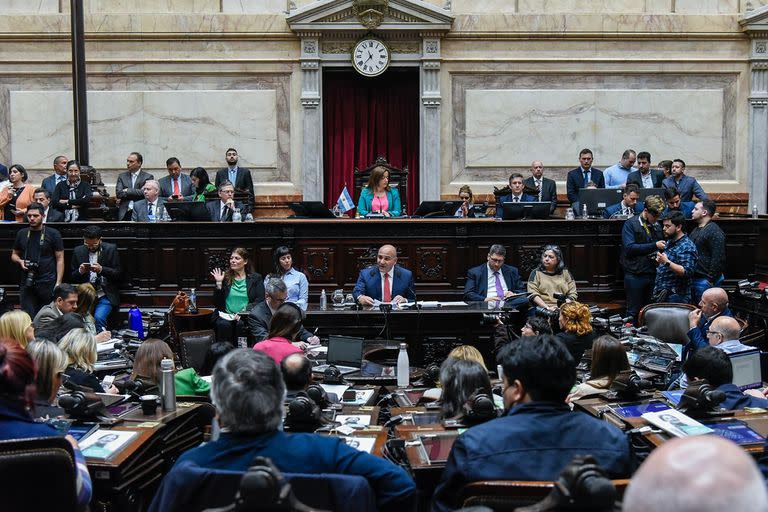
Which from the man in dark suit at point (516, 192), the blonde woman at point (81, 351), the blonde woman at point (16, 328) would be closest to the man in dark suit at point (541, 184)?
the man in dark suit at point (516, 192)

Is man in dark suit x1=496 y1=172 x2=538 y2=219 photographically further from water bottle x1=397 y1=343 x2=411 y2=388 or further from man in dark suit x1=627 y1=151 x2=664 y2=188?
water bottle x1=397 y1=343 x2=411 y2=388

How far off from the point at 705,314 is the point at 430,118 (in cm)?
790

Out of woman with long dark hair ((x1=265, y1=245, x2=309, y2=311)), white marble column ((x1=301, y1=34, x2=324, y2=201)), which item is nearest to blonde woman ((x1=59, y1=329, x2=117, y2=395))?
woman with long dark hair ((x1=265, y1=245, x2=309, y2=311))

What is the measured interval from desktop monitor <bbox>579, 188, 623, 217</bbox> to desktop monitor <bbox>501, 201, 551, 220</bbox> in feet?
2.57

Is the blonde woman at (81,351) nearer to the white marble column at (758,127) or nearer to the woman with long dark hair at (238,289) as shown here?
the woman with long dark hair at (238,289)

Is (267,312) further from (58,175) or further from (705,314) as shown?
(58,175)

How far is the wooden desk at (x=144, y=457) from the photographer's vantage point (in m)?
4.10

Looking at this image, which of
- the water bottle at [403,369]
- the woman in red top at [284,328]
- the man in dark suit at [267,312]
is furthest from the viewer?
the man in dark suit at [267,312]

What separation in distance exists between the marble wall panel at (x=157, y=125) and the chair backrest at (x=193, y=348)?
7179 mm

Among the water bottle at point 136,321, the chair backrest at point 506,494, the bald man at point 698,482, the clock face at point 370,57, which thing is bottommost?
the water bottle at point 136,321

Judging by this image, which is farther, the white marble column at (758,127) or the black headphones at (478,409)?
the white marble column at (758,127)

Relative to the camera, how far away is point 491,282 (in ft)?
31.3

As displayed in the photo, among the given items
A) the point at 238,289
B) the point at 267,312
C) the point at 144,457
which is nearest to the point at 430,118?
the point at 238,289

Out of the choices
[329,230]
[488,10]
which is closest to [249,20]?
[488,10]
